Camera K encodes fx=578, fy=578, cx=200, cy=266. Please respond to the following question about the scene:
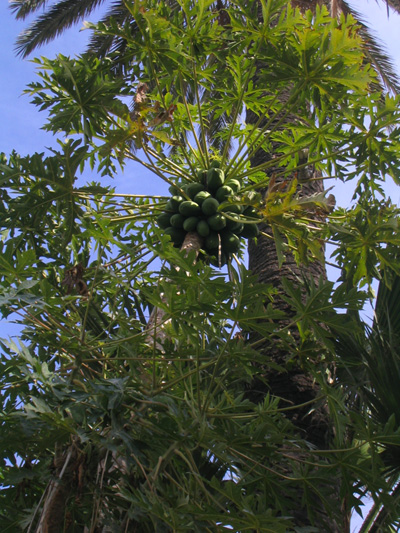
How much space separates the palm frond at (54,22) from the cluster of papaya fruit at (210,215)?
21.8 feet

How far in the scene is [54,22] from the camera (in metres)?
8.78

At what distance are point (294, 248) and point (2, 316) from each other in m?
1.73

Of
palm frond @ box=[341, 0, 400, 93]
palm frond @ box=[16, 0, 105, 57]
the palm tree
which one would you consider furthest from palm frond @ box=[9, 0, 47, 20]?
the palm tree

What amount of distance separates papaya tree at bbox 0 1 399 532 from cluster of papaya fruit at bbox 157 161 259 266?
1 centimetres

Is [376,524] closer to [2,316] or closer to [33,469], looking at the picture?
[33,469]

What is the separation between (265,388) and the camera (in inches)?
121

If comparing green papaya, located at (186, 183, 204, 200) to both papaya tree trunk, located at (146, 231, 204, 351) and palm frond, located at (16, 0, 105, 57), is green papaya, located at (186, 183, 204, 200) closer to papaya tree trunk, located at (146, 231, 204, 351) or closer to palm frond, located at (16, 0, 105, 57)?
papaya tree trunk, located at (146, 231, 204, 351)

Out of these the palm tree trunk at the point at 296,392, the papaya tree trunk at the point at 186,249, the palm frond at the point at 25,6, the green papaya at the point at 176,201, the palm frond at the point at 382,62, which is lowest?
the palm tree trunk at the point at 296,392

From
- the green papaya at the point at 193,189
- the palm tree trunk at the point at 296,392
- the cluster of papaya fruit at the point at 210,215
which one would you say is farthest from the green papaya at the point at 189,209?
the palm tree trunk at the point at 296,392

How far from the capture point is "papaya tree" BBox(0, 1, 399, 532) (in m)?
2.11

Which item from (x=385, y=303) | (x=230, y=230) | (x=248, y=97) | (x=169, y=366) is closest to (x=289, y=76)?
(x=248, y=97)

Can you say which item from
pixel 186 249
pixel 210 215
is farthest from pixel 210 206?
pixel 186 249

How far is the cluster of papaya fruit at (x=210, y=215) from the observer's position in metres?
3.15

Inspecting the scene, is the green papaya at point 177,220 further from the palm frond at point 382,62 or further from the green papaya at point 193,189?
the palm frond at point 382,62
